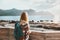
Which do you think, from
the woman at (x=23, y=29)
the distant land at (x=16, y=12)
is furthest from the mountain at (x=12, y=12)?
the woman at (x=23, y=29)

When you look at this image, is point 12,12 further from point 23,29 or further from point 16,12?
point 23,29

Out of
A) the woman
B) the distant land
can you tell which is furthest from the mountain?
the woman

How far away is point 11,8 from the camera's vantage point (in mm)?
5477

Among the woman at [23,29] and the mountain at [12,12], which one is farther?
the mountain at [12,12]

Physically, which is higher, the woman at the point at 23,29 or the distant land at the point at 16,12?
the distant land at the point at 16,12

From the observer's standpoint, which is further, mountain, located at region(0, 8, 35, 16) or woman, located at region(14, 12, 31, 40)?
mountain, located at region(0, 8, 35, 16)

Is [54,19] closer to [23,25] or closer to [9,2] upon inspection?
[9,2]

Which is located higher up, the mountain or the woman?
the mountain

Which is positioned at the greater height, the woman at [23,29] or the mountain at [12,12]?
the mountain at [12,12]

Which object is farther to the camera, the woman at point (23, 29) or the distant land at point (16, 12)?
the distant land at point (16, 12)

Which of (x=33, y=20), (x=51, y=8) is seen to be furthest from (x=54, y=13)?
(x=33, y=20)

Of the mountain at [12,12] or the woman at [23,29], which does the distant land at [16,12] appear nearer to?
the mountain at [12,12]

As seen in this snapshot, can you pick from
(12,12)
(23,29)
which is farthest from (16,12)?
(23,29)

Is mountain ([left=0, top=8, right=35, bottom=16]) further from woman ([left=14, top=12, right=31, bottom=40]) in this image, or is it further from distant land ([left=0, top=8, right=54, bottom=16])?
woman ([left=14, top=12, right=31, bottom=40])
